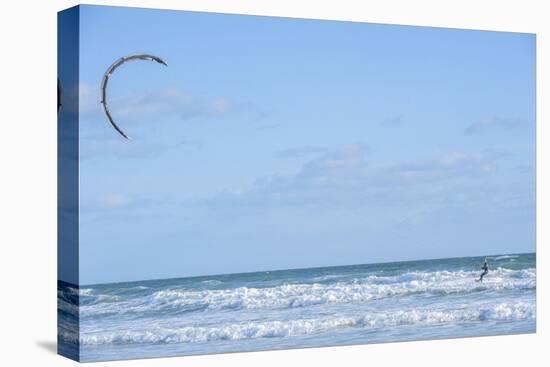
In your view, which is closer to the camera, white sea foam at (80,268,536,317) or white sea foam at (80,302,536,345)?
white sea foam at (80,302,536,345)

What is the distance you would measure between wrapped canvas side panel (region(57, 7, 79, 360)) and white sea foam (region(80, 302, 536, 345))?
40 centimetres

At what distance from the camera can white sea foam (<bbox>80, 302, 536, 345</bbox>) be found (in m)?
13.4

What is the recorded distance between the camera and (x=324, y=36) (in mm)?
14406

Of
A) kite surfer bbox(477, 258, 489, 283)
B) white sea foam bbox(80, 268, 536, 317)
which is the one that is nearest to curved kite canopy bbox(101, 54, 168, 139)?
white sea foam bbox(80, 268, 536, 317)

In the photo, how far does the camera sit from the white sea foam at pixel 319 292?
13625 millimetres

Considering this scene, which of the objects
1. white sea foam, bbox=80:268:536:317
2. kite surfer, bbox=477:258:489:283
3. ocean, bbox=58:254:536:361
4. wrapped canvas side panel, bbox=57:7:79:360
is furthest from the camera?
kite surfer, bbox=477:258:489:283

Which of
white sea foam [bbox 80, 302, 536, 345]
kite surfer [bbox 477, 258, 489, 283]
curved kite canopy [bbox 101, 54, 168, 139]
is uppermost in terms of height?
curved kite canopy [bbox 101, 54, 168, 139]

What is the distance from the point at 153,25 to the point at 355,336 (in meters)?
4.05

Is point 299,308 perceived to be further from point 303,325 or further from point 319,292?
point 319,292

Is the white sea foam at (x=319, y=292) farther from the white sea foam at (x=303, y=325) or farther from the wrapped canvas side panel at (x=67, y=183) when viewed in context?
the wrapped canvas side panel at (x=67, y=183)

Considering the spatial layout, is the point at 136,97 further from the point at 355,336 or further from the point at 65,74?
the point at 355,336

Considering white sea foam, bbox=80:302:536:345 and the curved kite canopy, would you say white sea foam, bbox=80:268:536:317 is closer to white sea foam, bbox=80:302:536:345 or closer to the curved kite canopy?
white sea foam, bbox=80:302:536:345

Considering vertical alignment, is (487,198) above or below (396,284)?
above

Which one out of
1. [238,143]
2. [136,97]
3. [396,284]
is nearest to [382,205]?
[396,284]
